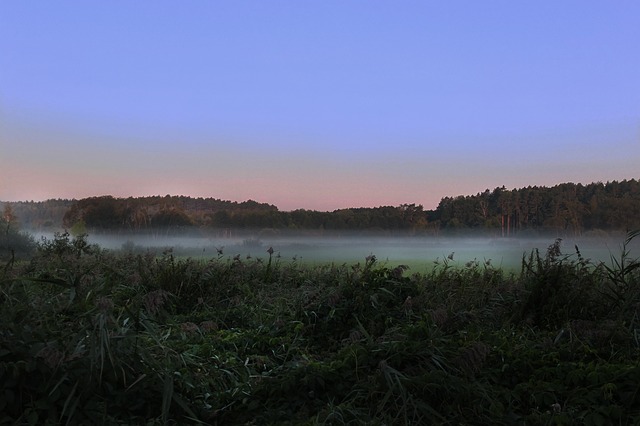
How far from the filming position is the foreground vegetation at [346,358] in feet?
10.7

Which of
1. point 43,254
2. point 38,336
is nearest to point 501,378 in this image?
point 38,336

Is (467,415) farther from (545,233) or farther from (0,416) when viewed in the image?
(545,233)

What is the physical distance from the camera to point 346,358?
3953 millimetres

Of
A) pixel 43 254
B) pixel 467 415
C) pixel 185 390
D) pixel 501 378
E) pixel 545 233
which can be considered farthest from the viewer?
pixel 43 254

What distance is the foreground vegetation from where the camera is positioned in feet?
10.7

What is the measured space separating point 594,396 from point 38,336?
3.77 metres

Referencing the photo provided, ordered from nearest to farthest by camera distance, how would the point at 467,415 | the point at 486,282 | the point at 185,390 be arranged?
1. the point at 467,415
2. the point at 185,390
3. the point at 486,282

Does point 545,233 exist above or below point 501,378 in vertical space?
above

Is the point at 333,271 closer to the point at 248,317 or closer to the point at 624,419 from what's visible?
the point at 248,317

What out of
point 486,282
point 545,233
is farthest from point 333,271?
point 545,233

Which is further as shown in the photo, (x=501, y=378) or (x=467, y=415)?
(x=501, y=378)

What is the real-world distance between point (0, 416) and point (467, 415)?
287 cm

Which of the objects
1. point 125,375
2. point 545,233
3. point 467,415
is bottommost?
point 467,415

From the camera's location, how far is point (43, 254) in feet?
39.8
